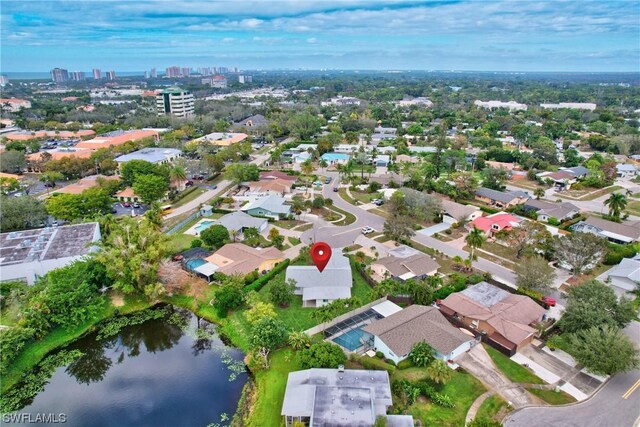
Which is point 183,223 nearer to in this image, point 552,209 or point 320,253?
point 320,253

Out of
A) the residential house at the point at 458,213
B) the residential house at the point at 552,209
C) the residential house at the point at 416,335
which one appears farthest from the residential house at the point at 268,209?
the residential house at the point at 552,209

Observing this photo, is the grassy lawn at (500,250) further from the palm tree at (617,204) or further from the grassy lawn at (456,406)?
the grassy lawn at (456,406)

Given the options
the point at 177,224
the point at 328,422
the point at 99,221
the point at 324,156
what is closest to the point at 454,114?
the point at 324,156

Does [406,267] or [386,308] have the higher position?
[406,267]

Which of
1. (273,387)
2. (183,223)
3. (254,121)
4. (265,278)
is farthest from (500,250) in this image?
(254,121)

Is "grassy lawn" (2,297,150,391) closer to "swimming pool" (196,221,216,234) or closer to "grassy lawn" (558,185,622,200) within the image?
"swimming pool" (196,221,216,234)

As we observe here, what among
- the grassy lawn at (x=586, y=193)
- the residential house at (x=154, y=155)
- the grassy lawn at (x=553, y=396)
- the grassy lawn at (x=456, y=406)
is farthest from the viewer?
the residential house at (x=154, y=155)
